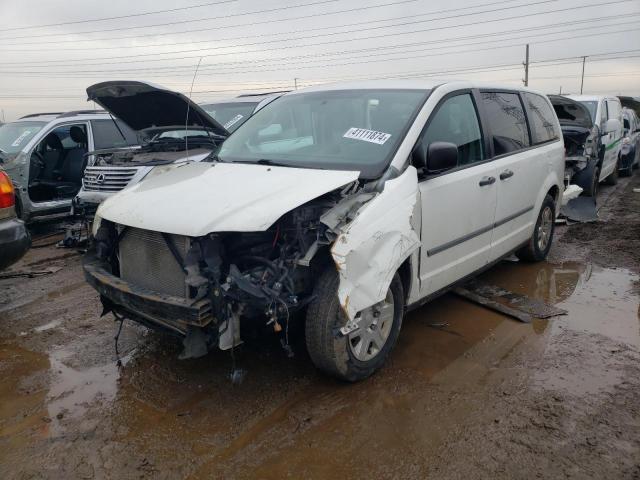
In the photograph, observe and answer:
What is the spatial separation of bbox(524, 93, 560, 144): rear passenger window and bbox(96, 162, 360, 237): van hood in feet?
9.64

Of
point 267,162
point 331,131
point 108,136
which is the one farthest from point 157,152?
point 331,131

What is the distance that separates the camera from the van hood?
2938mm

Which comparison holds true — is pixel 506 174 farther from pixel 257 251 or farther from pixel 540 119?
pixel 257 251

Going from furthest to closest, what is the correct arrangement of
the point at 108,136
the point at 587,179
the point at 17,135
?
the point at 587,179 < the point at 108,136 < the point at 17,135

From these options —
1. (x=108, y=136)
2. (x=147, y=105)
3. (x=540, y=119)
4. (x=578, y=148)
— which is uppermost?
(x=147, y=105)

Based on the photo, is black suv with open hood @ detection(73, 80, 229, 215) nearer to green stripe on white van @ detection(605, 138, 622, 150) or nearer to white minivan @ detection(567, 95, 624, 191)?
white minivan @ detection(567, 95, 624, 191)

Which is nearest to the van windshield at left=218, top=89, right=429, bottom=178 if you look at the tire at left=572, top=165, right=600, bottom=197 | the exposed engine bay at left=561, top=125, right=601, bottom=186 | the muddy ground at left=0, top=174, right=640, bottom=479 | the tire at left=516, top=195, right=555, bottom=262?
the muddy ground at left=0, top=174, right=640, bottom=479

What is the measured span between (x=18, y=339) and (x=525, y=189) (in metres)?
4.66

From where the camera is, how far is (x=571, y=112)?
955cm

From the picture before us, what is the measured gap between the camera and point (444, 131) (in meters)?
4.02

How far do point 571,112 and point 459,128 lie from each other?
649 cm

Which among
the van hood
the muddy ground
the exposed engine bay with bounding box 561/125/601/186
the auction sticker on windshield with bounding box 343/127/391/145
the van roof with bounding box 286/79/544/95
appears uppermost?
the van roof with bounding box 286/79/544/95

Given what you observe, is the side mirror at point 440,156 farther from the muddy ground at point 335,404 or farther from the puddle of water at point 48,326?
the puddle of water at point 48,326

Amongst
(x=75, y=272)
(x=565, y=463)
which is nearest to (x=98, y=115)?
(x=75, y=272)
